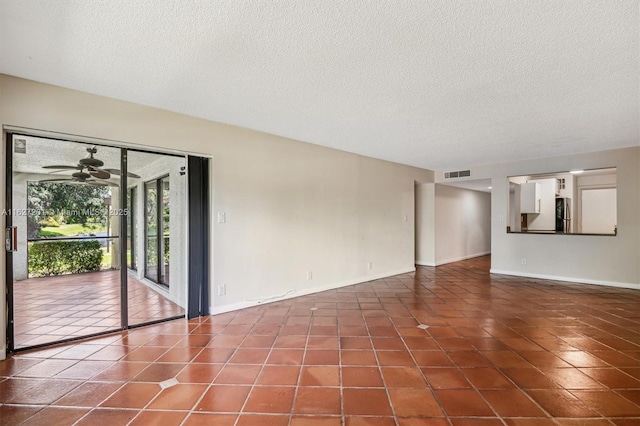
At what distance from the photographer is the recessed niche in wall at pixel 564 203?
666 cm

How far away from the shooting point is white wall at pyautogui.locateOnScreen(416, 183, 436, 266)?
22.8 feet

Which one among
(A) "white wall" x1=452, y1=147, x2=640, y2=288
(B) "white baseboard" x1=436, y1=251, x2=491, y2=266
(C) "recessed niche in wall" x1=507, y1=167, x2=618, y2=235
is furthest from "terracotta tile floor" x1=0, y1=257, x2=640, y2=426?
(B) "white baseboard" x1=436, y1=251, x2=491, y2=266

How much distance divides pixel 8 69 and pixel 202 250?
2.26 meters

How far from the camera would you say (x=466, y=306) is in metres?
3.86

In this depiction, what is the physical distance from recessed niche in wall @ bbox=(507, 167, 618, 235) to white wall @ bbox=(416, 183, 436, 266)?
1.60 meters

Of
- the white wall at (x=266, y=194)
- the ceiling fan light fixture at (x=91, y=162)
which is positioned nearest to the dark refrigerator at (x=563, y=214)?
the white wall at (x=266, y=194)

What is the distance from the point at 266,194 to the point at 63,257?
2286 mm

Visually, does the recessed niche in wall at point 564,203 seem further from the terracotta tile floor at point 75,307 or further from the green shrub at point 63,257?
the green shrub at point 63,257

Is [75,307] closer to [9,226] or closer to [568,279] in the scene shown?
[9,226]

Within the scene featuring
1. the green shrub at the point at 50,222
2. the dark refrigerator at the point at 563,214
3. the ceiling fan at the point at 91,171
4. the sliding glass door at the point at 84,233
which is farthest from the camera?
the dark refrigerator at the point at 563,214

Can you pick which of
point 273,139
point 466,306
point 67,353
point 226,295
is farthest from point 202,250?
point 466,306

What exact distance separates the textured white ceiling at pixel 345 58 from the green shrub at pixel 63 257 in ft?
5.12

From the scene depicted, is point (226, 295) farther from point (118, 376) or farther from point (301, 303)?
point (118, 376)

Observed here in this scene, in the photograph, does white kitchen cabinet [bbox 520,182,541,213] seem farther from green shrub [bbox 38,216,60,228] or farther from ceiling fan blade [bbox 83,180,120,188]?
green shrub [bbox 38,216,60,228]
